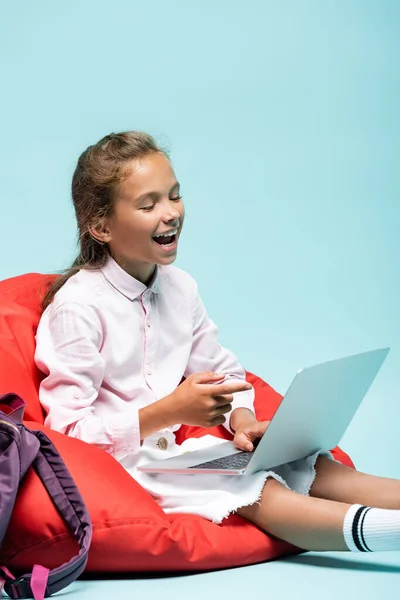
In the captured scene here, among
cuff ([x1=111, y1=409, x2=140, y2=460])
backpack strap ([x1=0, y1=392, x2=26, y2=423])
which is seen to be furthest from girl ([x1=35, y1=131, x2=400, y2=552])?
backpack strap ([x1=0, y1=392, x2=26, y2=423])

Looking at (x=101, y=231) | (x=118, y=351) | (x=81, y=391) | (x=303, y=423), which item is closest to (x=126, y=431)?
(x=81, y=391)

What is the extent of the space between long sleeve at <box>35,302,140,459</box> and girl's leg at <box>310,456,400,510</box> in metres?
0.43

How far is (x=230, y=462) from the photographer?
8.33 ft

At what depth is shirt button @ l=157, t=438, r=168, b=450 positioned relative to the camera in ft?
9.04

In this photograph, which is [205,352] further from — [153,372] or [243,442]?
[243,442]

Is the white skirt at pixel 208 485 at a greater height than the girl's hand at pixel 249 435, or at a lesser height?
lesser

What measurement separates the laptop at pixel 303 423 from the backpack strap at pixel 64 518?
0.25 m

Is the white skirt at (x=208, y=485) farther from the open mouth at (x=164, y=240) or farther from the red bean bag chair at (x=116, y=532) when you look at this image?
the open mouth at (x=164, y=240)

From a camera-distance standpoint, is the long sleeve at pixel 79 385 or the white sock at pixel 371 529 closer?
the white sock at pixel 371 529

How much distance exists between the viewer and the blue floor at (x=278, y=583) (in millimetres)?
2250

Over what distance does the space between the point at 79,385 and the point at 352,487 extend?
2.11 feet

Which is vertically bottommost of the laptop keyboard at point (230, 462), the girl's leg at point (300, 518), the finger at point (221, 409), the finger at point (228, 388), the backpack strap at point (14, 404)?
the girl's leg at point (300, 518)

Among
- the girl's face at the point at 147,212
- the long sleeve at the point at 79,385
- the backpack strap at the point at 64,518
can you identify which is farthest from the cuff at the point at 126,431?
the girl's face at the point at 147,212

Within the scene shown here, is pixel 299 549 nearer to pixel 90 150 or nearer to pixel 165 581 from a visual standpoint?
pixel 165 581
